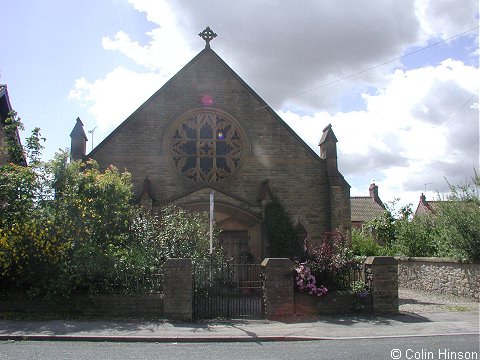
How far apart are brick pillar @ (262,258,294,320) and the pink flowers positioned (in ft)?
1.07

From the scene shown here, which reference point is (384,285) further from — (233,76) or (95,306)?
(233,76)

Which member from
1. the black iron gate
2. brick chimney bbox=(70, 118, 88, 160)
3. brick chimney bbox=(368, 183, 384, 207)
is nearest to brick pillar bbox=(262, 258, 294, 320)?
the black iron gate

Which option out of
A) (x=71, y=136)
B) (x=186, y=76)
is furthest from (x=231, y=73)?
(x=71, y=136)

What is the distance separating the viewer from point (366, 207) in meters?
51.1

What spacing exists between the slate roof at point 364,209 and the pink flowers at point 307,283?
1400 inches

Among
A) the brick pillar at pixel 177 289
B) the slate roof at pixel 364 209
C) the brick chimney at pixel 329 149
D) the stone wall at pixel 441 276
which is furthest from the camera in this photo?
the slate roof at pixel 364 209

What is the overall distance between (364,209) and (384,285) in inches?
1547

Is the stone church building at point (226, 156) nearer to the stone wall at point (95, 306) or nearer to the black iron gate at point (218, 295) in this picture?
the black iron gate at point (218, 295)

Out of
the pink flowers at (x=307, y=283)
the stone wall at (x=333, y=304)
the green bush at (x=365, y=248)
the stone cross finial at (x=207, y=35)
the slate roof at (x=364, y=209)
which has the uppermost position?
the stone cross finial at (x=207, y=35)

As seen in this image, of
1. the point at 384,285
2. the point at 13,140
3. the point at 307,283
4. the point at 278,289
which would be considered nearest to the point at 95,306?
the point at 278,289

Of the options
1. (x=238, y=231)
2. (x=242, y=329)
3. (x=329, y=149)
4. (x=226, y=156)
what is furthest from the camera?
(x=329, y=149)

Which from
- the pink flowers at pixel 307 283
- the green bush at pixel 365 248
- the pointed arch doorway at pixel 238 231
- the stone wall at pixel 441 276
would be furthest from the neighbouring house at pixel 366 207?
the pink flowers at pixel 307 283

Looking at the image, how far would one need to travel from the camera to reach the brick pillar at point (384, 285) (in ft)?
40.5

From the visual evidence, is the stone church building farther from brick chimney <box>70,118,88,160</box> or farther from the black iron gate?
the black iron gate
